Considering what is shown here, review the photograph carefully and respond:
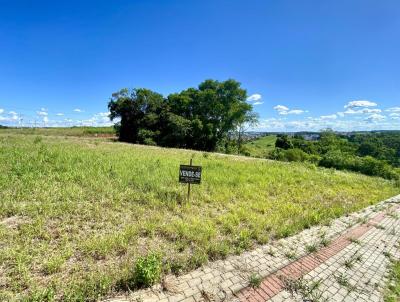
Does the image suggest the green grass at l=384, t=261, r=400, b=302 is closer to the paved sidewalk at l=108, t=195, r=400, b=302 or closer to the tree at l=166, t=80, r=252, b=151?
the paved sidewalk at l=108, t=195, r=400, b=302

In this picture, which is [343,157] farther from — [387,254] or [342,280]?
[342,280]

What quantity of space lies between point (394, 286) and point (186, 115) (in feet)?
105

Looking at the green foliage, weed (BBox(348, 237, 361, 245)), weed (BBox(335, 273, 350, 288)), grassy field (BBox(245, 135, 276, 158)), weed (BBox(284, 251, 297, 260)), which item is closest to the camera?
weed (BBox(335, 273, 350, 288))

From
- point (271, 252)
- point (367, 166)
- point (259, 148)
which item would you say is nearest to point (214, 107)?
point (367, 166)

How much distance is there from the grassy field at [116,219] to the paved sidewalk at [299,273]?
303 millimetres

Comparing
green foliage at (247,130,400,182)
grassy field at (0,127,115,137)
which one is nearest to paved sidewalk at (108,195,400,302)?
green foliage at (247,130,400,182)

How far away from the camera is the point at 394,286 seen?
3572 mm

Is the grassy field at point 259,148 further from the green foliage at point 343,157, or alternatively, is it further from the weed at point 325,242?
the weed at point 325,242

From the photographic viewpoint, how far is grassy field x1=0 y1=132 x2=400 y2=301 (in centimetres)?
303

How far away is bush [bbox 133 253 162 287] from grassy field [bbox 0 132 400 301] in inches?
1.8

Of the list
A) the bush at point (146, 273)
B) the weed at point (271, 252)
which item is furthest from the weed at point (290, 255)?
the bush at point (146, 273)

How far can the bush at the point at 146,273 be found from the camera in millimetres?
2943

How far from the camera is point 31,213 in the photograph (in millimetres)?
4547

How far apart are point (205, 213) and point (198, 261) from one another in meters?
2.19
